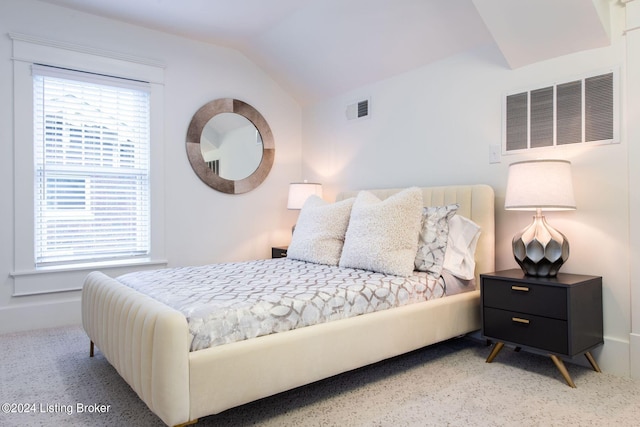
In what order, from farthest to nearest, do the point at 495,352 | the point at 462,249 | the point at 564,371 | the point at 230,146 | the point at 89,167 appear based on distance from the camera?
1. the point at 230,146
2. the point at 89,167
3. the point at 462,249
4. the point at 495,352
5. the point at 564,371

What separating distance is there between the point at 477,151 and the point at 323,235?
1249 mm

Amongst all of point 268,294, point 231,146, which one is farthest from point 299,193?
point 268,294

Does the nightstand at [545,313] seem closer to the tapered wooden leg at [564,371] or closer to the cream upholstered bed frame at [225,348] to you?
the tapered wooden leg at [564,371]

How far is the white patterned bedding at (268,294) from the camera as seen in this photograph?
5.71 feet

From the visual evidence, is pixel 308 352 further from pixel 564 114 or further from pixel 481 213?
pixel 564 114

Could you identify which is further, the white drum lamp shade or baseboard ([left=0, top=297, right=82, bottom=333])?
the white drum lamp shade

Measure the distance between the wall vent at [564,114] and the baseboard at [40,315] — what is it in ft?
11.5

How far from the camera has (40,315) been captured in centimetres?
330

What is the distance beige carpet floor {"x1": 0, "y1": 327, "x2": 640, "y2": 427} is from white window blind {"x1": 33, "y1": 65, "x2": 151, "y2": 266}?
3.50 feet

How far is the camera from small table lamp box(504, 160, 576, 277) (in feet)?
7.54

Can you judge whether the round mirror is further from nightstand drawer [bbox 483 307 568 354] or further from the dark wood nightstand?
nightstand drawer [bbox 483 307 568 354]

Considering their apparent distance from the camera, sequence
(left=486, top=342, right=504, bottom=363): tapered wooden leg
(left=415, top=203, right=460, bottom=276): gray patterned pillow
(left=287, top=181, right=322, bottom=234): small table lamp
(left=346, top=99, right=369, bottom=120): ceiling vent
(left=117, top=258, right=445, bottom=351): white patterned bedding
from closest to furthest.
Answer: (left=117, top=258, right=445, bottom=351): white patterned bedding
(left=486, top=342, right=504, bottom=363): tapered wooden leg
(left=415, top=203, right=460, bottom=276): gray patterned pillow
(left=346, top=99, right=369, bottom=120): ceiling vent
(left=287, top=181, right=322, bottom=234): small table lamp

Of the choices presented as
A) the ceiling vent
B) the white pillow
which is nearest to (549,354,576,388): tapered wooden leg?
the white pillow

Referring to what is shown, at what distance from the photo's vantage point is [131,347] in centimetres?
177
